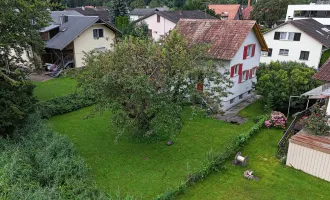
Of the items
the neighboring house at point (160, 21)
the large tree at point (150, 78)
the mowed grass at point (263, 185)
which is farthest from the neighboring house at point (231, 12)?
the mowed grass at point (263, 185)

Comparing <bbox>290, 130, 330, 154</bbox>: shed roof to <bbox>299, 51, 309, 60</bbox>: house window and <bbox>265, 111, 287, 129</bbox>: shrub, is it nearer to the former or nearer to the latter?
<bbox>265, 111, 287, 129</bbox>: shrub

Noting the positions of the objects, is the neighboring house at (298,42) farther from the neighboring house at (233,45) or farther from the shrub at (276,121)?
the shrub at (276,121)

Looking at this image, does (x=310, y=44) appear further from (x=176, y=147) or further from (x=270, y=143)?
(x=176, y=147)

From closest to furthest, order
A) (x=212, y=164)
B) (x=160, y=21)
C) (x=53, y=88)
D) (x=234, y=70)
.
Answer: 1. (x=212, y=164)
2. (x=234, y=70)
3. (x=53, y=88)
4. (x=160, y=21)

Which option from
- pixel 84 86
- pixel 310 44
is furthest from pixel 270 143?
pixel 310 44

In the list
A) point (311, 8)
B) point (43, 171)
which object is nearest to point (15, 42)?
point (43, 171)

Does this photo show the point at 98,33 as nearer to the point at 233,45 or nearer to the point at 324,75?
the point at 233,45
